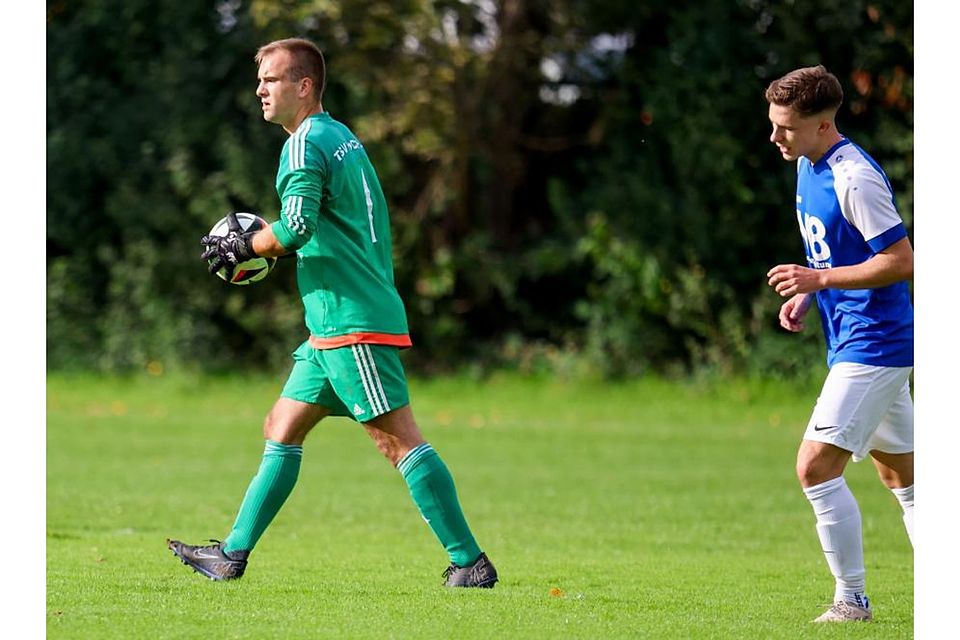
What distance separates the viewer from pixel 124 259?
21.7m

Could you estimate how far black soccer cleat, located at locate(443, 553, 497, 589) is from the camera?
6.18 metres

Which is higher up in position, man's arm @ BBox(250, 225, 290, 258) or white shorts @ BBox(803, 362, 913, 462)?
man's arm @ BBox(250, 225, 290, 258)

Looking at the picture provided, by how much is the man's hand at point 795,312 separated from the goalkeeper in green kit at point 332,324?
1569 millimetres

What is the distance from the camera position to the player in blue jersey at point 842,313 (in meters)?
5.55

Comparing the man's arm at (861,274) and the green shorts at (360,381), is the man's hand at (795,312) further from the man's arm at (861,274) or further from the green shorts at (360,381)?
the green shorts at (360,381)

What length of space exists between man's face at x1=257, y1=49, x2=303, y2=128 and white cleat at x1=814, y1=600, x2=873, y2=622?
296 centimetres

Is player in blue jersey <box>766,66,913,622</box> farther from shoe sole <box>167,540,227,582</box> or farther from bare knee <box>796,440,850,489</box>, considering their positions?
shoe sole <box>167,540,227,582</box>

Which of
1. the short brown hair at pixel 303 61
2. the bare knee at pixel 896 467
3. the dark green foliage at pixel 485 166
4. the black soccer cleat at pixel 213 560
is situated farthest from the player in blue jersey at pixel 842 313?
the dark green foliage at pixel 485 166

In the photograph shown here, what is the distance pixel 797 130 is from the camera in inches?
225

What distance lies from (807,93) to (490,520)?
Answer: 15.8 ft

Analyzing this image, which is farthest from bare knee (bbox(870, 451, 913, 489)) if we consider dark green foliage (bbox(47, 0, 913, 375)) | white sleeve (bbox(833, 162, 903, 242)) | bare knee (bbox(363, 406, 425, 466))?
dark green foliage (bbox(47, 0, 913, 375))

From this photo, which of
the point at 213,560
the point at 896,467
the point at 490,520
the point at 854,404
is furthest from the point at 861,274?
the point at 490,520

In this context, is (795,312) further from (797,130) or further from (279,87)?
(279,87)
